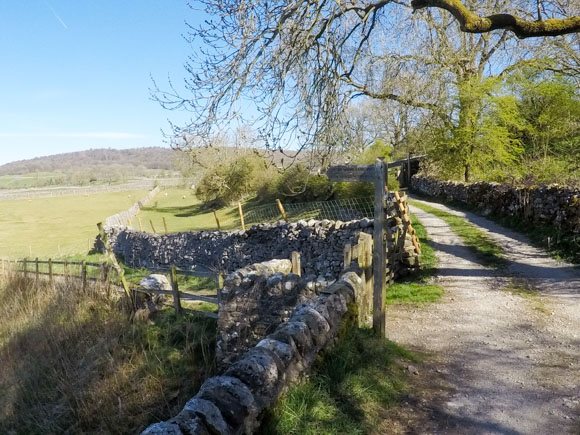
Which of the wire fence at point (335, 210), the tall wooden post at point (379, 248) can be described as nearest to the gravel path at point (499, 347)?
the tall wooden post at point (379, 248)

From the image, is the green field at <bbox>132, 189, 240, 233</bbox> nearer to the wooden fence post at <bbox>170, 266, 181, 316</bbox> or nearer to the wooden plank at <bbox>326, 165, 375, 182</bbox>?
the wooden fence post at <bbox>170, 266, 181, 316</bbox>

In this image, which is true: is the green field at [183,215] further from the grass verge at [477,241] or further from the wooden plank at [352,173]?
the wooden plank at [352,173]

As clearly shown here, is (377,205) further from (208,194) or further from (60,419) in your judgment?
(208,194)


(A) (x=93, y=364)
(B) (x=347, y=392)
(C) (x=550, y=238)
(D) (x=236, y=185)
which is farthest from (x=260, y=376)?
(D) (x=236, y=185)

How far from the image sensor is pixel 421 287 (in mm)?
8594

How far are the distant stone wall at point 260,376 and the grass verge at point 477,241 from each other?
6.83 metres

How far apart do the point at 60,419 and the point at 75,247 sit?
2203 centimetres

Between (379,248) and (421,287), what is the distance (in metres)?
3.82

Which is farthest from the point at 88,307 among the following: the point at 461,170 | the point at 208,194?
the point at 208,194

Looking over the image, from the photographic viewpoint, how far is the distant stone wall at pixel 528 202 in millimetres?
10523

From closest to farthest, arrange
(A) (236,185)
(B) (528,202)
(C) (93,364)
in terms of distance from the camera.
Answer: (C) (93,364)
(B) (528,202)
(A) (236,185)

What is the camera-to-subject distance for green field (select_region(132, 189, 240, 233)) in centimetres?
2972

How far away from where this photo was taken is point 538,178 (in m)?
17.3

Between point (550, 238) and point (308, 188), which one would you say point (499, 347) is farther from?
point (308, 188)
